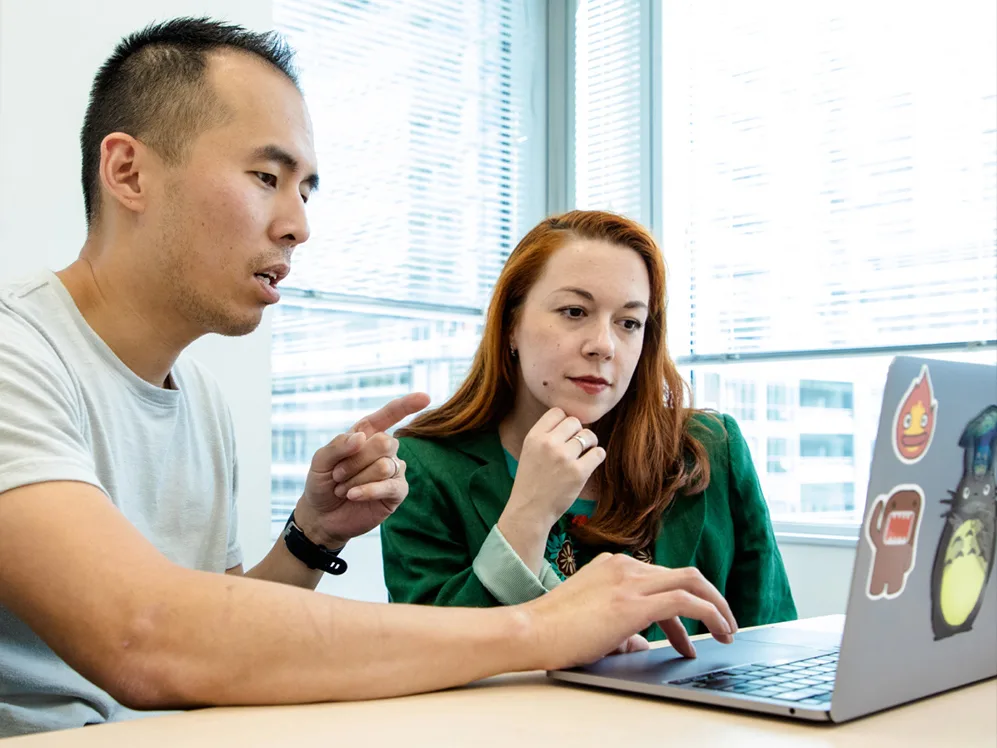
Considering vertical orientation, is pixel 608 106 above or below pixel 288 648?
above

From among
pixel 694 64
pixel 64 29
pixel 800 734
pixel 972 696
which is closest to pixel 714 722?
pixel 800 734

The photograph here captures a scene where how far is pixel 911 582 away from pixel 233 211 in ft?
2.98

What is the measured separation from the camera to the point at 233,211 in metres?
1.32

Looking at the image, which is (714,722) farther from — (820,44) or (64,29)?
(820,44)

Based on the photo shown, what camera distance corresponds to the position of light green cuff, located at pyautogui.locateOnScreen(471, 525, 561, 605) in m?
1.37

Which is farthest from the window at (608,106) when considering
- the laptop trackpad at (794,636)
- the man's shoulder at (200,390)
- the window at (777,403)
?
the laptop trackpad at (794,636)

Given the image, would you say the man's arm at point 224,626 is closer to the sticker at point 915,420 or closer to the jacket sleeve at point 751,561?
the sticker at point 915,420

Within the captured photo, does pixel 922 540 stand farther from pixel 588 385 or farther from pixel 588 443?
pixel 588 385

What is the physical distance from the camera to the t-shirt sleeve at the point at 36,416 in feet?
3.06

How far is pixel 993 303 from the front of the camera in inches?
108

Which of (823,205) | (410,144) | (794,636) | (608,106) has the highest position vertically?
(608,106)

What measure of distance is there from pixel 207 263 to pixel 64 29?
1.40 m

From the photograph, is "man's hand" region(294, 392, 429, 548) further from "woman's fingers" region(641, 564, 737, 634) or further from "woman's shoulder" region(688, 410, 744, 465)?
"woman's shoulder" region(688, 410, 744, 465)

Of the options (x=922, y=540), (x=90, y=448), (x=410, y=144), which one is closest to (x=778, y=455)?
(x=410, y=144)
